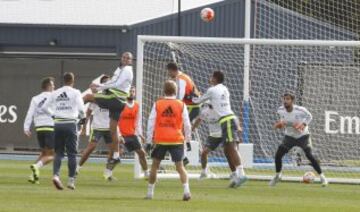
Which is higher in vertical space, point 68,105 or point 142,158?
point 68,105

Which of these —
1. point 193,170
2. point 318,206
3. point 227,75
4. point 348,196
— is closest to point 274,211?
point 318,206

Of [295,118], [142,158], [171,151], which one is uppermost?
[295,118]

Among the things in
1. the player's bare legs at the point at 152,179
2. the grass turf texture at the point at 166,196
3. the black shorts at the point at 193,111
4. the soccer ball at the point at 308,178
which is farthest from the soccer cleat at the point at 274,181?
the player's bare legs at the point at 152,179

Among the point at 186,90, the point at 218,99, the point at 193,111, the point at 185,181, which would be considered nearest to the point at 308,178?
the point at 193,111

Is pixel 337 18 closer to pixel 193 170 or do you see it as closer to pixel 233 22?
pixel 233 22

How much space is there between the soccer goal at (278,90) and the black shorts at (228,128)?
4307 mm

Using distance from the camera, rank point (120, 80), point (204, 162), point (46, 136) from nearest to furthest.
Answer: point (120, 80)
point (46, 136)
point (204, 162)

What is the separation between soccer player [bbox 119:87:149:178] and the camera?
80.7ft

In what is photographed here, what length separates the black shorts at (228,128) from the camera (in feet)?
76.1

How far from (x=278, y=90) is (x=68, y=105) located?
34.8ft

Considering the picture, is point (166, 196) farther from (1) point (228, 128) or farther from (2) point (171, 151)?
(1) point (228, 128)

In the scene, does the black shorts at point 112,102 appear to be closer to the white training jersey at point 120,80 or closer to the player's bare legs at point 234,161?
the white training jersey at point 120,80

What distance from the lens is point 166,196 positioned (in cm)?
1998

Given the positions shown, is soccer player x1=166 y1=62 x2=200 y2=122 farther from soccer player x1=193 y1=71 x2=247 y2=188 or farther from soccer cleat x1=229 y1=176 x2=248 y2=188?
soccer cleat x1=229 y1=176 x2=248 y2=188
